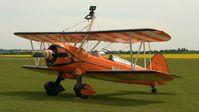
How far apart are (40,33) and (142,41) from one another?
12.5ft

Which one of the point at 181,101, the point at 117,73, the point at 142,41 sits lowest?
the point at 181,101

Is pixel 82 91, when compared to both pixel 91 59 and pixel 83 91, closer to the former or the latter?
pixel 83 91

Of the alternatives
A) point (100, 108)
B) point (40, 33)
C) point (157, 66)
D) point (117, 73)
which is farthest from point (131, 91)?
point (100, 108)

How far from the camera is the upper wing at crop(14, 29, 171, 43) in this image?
13.1 m

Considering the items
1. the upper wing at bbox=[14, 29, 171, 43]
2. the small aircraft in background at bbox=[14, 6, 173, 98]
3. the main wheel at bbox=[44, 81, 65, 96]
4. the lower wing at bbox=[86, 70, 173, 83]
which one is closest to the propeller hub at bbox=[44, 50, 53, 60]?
the small aircraft in background at bbox=[14, 6, 173, 98]

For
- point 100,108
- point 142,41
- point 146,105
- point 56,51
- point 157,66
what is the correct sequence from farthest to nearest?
point 157,66 → point 142,41 → point 56,51 → point 146,105 → point 100,108

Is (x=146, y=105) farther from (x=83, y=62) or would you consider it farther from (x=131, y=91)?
(x=131, y=91)

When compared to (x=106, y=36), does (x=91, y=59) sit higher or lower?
lower

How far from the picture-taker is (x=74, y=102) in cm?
1235

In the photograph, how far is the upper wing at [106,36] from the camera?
13.1 meters

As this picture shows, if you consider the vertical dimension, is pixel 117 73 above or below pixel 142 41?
below

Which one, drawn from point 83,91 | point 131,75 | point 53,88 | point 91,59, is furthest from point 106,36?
point 53,88

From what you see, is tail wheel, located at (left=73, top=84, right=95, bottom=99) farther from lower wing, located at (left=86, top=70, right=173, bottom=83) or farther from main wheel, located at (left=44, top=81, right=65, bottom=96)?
main wheel, located at (left=44, top=81, right=65, bottom=96)

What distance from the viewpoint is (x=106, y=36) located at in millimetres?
14352
